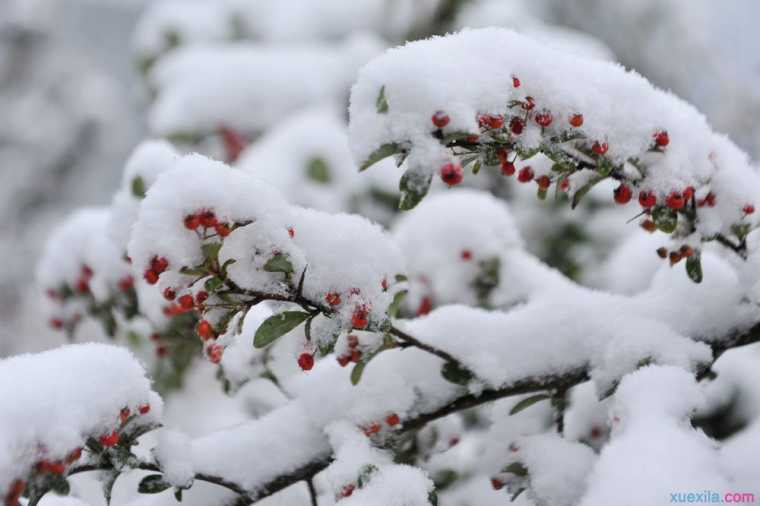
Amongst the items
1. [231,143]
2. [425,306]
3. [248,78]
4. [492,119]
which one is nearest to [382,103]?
[492,119]

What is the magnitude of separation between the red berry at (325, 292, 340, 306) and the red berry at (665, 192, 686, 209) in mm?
583

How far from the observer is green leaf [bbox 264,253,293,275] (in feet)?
3.45

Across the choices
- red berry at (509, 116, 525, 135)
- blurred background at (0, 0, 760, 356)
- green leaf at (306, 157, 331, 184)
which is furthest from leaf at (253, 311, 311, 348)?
green leaf at (306, 157, 331, 184)

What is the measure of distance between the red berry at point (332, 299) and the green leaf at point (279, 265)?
84 millimetres

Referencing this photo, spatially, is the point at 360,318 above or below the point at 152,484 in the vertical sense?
above

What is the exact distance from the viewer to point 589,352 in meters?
1.39

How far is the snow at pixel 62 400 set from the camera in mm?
973

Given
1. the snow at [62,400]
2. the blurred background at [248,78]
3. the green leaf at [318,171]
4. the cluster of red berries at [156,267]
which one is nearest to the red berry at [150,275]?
the cluster of red berries at [156,267]

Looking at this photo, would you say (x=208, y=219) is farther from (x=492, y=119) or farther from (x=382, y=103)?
(x=492, y=119)

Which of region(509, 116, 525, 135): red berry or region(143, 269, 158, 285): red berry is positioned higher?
region(509, 116, 525, 135): red berry

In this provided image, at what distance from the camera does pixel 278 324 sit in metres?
1.12

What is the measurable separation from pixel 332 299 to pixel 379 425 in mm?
335

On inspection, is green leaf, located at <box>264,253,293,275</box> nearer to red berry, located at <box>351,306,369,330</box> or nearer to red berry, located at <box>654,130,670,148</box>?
red berry, located at <box>351,306,369,330</box>

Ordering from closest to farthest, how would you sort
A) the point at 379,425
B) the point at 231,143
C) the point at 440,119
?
the point at 440,119 → the point at 379,425 → the point at 231,143
